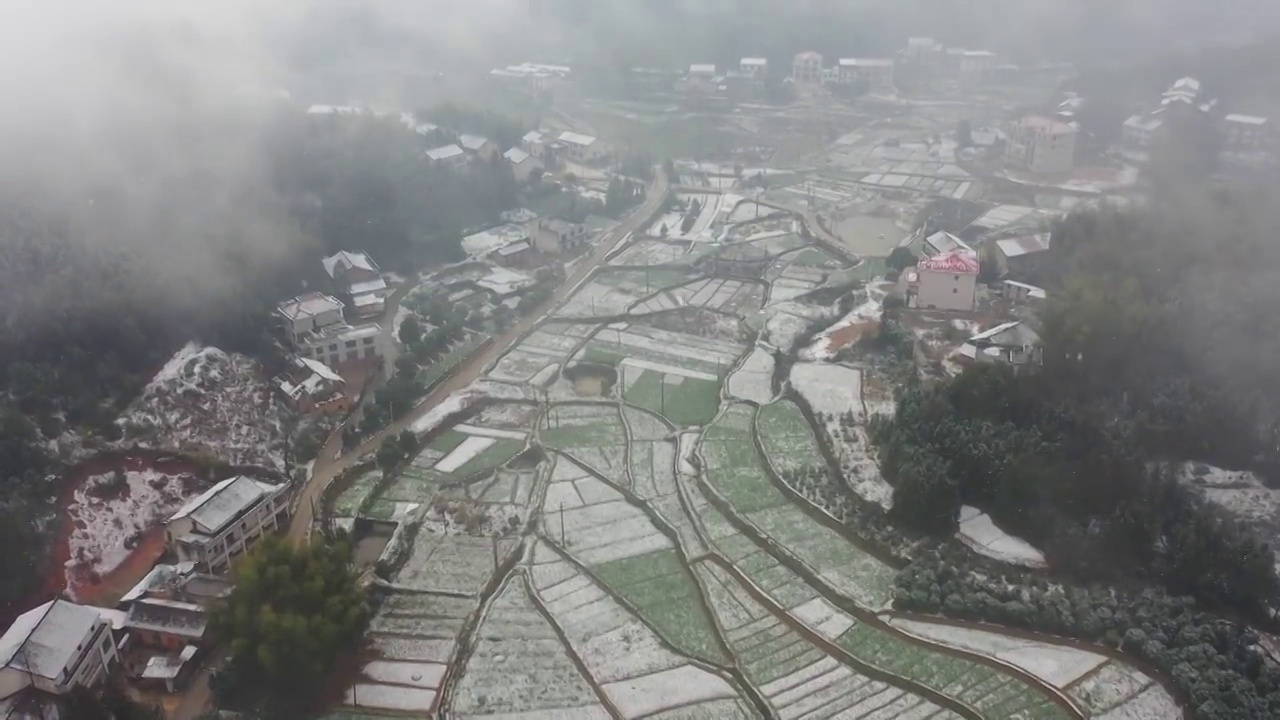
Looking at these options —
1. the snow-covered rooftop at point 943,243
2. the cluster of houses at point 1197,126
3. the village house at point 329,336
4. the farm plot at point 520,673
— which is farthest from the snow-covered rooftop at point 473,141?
the cluster of houses at point 1197,126

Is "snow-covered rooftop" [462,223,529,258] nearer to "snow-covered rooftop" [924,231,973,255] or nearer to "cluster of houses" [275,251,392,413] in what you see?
"cluster of houses" [275,251,392,413]

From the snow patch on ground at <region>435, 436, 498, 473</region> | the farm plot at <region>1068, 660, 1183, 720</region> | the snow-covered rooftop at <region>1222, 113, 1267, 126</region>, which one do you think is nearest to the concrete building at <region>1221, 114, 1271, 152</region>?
the snow-covered rooftop at <region>1222, 113, 1267, 126</region>

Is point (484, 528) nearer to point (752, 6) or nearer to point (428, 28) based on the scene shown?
point (428, 28)

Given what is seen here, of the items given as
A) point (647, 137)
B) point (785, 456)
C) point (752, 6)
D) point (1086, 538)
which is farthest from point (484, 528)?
point (752, 6)

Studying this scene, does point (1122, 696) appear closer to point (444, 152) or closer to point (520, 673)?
point (520, 673)

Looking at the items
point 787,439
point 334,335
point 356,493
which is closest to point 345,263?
point 334,335

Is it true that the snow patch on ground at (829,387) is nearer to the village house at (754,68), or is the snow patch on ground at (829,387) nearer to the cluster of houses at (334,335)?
the cluster of houses at (334,335)
